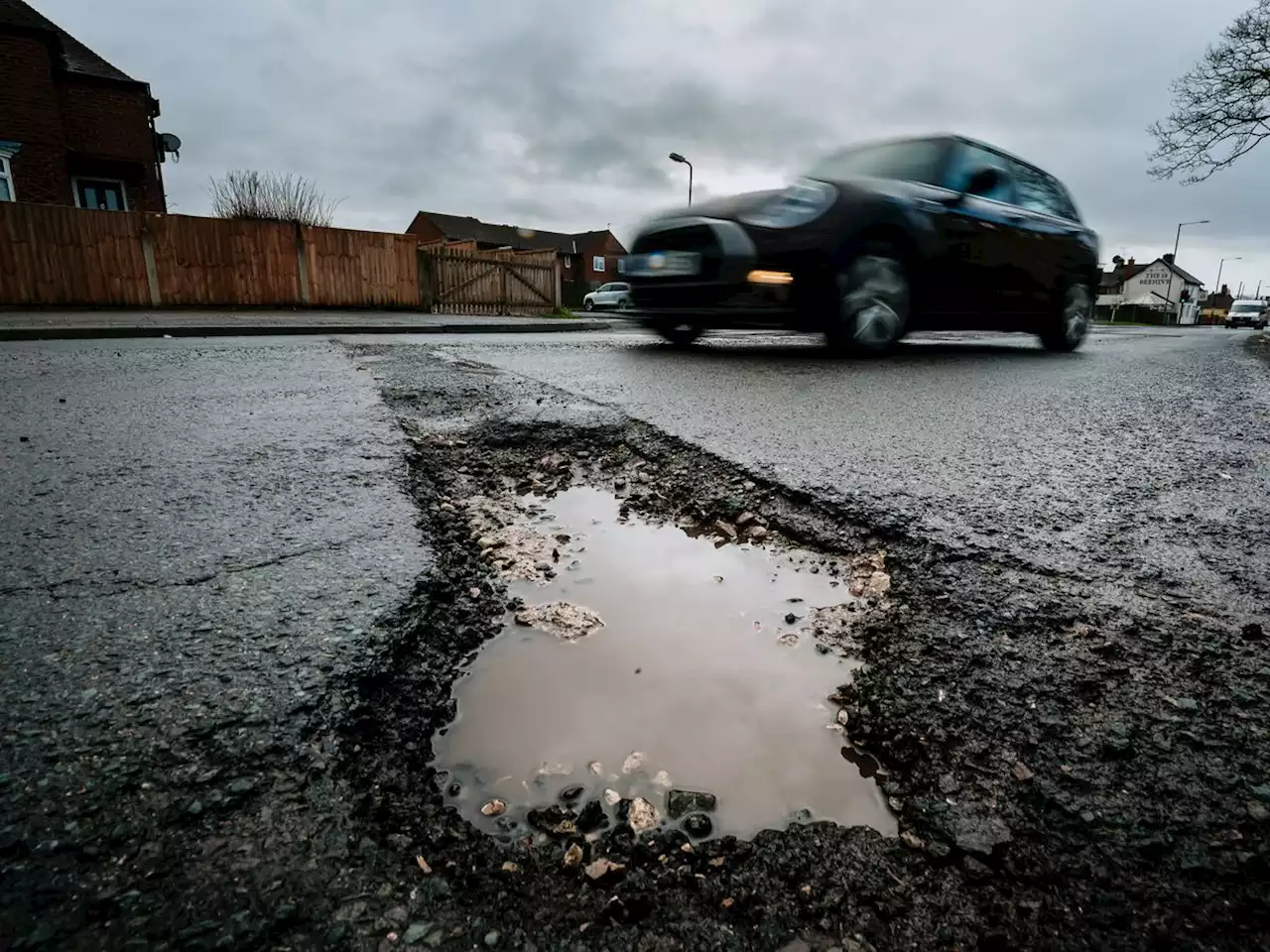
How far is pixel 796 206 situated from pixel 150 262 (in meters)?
14.4

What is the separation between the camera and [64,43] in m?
20.6

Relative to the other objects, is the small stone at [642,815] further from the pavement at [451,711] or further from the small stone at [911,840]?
the small stone at [911,840]

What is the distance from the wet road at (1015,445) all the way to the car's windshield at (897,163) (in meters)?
1.54

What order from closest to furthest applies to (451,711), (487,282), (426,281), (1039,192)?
(451,711)
(1039,192)
(426,281)
(487,282)

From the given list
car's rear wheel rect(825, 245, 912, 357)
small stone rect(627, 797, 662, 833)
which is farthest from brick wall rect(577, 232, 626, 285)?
small stone rect(627, 797, 662, 833)

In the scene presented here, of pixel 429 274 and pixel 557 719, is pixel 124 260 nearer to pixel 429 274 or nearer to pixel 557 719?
pixel 429 274

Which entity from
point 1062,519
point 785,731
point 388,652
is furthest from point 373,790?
point 1062,519

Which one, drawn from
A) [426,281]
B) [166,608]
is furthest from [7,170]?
[166,608]

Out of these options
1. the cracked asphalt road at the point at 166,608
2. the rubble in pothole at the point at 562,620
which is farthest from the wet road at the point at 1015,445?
the cracked asphalt road at the point at 166,608

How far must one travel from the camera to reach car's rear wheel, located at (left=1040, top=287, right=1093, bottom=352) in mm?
7341

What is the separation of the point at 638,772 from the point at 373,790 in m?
0.38

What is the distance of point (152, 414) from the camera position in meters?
3.15

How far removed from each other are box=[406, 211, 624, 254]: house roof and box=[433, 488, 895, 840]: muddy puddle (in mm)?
56193

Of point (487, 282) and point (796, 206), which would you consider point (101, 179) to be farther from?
point (796, 206)
